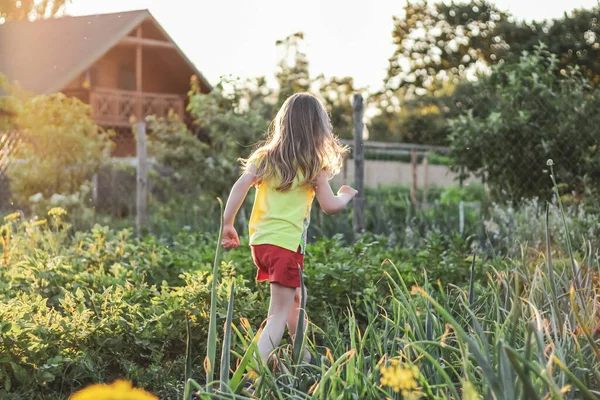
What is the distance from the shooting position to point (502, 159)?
27.9 ft

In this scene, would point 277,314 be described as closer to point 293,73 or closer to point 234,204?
point 234,204

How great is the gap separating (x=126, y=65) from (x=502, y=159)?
17.1m

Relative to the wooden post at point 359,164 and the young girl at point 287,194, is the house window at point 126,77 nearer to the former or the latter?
the wooden post at point 359,164

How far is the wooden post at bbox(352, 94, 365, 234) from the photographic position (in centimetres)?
720

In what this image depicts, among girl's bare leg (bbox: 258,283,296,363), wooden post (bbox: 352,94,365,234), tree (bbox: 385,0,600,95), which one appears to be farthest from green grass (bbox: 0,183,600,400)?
tree (bbox: 385,0,600,95)

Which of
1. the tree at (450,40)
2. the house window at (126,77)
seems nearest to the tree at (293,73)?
the house window at (126,77)

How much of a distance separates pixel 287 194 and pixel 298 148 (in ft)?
0.68

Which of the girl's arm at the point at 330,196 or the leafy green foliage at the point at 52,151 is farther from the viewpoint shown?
the leafy green foliage at the point at 52,151

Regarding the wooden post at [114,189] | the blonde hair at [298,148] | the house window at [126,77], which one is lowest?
the wooden post at [114,189]

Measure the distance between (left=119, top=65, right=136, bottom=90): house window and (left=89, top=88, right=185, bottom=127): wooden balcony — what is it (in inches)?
53.8

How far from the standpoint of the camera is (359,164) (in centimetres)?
745

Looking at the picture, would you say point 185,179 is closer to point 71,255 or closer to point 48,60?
point 71,255

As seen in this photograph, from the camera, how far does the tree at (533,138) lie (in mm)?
8125

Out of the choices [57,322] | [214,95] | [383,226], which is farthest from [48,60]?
[57,322]
